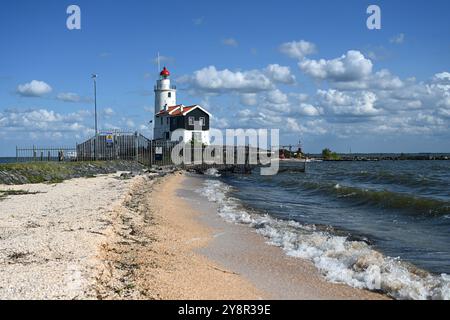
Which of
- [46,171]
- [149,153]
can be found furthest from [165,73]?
[46,171]

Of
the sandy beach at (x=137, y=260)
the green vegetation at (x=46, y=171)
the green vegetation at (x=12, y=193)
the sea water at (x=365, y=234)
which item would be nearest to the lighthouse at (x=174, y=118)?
the green vegetation at (x=46, y=171)

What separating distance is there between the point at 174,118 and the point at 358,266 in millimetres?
50239

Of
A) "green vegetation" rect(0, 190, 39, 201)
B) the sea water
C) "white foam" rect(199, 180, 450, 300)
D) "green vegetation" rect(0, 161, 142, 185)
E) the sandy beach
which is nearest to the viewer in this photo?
the sandy beach

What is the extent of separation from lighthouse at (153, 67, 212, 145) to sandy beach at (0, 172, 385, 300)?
42.2m

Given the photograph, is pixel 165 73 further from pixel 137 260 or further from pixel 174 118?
pixel 137 260

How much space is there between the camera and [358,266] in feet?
28.5

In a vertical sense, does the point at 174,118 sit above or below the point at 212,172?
above

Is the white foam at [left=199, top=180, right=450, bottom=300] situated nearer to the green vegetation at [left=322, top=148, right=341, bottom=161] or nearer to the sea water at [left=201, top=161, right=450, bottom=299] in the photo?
the sea water at [left=201, top=161, right=450, bottom=299]

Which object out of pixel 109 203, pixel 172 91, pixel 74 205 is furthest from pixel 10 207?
pixel 172 91

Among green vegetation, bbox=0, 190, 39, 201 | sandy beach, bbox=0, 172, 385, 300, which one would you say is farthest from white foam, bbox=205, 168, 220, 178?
sandy beach, bbox=0, 172, 385, 300

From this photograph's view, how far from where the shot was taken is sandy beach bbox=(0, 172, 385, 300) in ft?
21.1

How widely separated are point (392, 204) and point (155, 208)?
36.6ft

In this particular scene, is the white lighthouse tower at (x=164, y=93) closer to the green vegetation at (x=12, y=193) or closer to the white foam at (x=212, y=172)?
the white foam at (x=212, y=172)

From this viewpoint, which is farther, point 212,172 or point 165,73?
point 165,73
